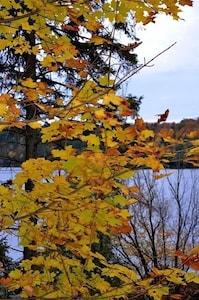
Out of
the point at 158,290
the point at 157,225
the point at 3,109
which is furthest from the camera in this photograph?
the point at 157,225

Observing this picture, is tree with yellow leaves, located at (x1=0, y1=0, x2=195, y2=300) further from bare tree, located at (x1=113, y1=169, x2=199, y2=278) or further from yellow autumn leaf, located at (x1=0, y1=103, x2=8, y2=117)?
bare tree, located at (x1=113, y1=169, x2=199, y2=278)

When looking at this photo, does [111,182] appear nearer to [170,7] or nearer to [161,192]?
[170,7]

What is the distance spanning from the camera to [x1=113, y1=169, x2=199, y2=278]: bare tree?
9227 millimetres

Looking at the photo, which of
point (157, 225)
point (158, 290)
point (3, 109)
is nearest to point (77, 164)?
point (3, 109)

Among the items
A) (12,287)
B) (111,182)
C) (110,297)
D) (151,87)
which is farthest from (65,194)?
(151,87)

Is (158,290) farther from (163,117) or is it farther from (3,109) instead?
(3,109)

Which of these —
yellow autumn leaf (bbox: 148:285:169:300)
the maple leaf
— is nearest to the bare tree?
yellow autumn leaf (bbox: 148:285:169:300)

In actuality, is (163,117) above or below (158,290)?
above

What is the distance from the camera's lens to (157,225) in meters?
9.60

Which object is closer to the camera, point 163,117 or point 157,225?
point 163,117

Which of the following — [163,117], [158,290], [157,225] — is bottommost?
[157,225]

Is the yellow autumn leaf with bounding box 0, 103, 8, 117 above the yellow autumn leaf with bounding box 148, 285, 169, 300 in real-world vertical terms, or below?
above

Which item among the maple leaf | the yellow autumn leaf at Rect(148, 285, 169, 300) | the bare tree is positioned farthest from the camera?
the bare tree

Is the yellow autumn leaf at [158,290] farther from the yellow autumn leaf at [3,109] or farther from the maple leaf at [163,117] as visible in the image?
the yellow autumn leaf at [3,109]
